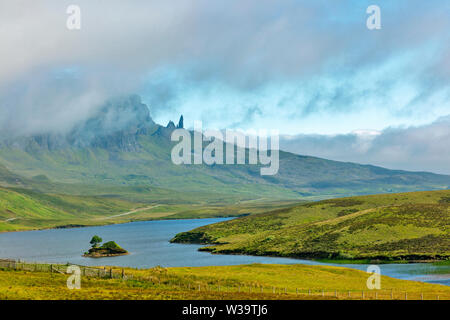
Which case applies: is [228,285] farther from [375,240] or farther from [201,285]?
[375,240]

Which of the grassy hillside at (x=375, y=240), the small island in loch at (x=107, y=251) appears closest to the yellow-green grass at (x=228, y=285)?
the grassy hillside at (x=375, y=240)

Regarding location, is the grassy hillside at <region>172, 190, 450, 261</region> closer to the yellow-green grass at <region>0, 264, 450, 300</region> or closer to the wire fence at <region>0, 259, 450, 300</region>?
the yellow-green grass at <region>0, 264, 450, 300</region>

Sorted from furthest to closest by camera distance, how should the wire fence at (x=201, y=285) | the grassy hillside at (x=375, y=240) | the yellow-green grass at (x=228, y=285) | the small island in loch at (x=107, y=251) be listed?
the small island in loch at (x=107, y=251), the grassy hillside at (x=375, y=240), the wire fence at (x=201, y=285), the yellow-green grass at (x=228, y=285)

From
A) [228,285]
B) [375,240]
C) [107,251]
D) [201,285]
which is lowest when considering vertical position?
[107,251]

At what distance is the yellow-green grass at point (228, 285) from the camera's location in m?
70.4

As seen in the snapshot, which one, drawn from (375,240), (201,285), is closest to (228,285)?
(201,285)

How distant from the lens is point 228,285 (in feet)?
301

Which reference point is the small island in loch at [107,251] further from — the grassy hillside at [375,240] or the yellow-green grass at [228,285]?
the yellow-green grass at [228,285]

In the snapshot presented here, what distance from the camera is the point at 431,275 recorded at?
118312 millimetres

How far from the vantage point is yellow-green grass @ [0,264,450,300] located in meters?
70.4
